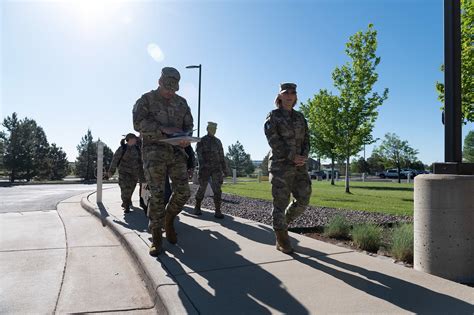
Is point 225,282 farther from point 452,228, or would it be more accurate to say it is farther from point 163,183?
point 452,228

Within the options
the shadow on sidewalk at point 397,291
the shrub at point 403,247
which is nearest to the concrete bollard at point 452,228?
the shadow on sidewalk at point 397,291

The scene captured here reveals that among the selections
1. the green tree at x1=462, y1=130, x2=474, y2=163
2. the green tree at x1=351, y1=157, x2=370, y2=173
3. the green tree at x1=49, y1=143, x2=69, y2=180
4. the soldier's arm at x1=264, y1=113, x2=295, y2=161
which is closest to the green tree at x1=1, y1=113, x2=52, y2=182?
the green tree at x1=49, y1=143, x2=69, y2=180

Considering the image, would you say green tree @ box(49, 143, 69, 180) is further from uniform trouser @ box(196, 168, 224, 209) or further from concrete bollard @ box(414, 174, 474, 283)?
concrete bollard @ box(414, 174, 474, 283)

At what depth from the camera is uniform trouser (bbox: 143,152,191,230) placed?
4.39 metres

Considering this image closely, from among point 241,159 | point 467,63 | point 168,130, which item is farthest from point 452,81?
point 241,159

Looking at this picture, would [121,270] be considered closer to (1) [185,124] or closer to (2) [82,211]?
(1) [185,124]

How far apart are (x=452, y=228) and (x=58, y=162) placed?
50.6 meters

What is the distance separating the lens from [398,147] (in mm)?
61594

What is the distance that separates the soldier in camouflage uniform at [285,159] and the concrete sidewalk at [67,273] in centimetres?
171

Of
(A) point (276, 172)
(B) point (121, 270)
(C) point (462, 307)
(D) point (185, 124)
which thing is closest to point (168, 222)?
(B) point (121, 270)

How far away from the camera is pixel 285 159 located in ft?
14.0

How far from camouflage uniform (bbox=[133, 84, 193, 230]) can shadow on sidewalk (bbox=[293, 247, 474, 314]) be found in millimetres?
1815

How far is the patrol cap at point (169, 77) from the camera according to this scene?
4.46m

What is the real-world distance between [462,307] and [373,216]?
5730 mm
